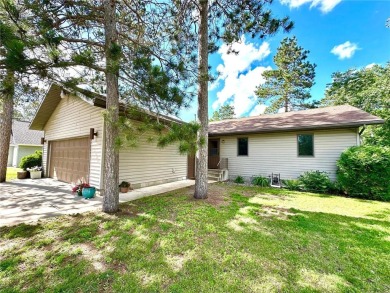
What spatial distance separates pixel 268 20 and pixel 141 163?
23.2 ft

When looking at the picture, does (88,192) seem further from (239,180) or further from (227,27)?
(227,27)

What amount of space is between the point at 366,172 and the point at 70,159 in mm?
12683

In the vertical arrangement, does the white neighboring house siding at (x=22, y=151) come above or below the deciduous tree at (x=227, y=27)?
below

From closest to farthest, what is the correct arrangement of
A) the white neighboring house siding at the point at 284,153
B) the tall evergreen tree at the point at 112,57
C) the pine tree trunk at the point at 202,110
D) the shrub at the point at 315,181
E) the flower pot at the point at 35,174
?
the tall evergreen tree at the point at 112,57, the pine tree trunk at the point at 202,110, the shrub at the point at 315,181, the white neighboring house siding at the point at 284,153, the flower pot at the point at 35,174

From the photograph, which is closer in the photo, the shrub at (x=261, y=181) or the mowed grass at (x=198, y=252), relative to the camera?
the mowed grass at (x=198, y=252)

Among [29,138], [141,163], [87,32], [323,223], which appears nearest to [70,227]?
[141,163]

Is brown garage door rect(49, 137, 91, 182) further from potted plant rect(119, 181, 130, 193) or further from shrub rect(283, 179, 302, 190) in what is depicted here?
shrub rect(283, 179, 302, 190)

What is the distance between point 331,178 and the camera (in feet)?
26.9

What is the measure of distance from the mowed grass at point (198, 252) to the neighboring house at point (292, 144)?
13.3 ft

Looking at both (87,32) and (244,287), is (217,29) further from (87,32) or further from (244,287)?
(244,287)

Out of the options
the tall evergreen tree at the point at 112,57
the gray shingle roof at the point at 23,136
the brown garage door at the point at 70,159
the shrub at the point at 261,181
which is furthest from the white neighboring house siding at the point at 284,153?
the gray shingle roof at the point at 23,136

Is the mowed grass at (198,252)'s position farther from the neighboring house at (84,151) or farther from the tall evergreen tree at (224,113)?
the tall evergreen tree at (224,113)

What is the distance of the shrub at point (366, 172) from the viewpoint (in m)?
6.50

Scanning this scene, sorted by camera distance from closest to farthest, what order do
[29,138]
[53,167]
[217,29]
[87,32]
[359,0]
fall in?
[87,32] → [217,29] → [359,0] → [53,167] → [29,138]
